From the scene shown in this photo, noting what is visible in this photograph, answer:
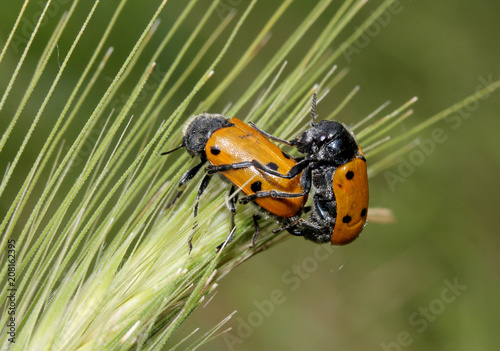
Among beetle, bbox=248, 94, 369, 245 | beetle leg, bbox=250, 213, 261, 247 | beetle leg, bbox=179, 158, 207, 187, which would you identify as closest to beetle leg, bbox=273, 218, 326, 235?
beetle, bbox=248, 94, 369, 245

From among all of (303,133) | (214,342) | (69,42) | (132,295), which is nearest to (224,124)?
(303,133)

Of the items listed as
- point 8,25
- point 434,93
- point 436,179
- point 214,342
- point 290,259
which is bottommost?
point 214,342

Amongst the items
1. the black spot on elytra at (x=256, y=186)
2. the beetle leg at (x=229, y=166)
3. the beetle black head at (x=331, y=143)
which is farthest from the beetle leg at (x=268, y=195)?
the beetle black head at (x=331, y=143)

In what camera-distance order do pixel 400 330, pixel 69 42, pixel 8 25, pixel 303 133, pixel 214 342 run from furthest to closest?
pixel 400 330 < pixel 214 342 < pixel 69 42 < pixel 8 25 < pixel 303 133

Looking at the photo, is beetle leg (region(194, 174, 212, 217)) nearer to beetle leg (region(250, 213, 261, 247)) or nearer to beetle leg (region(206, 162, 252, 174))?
beetle leg (region(206, 162, 252, 174))

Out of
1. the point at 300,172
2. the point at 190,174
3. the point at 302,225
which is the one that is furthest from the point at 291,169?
the point at 190,174

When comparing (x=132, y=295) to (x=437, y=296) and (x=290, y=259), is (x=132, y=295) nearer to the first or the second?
(x=290, y=259)
